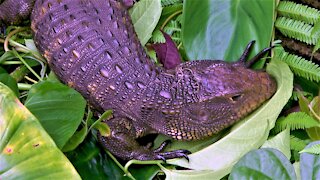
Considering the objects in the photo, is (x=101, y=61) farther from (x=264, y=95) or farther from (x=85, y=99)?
(x=264, y=95)

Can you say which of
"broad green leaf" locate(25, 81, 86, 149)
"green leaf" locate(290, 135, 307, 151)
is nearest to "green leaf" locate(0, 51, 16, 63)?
"broad green leaf" locate(25, 81, 86, 149)

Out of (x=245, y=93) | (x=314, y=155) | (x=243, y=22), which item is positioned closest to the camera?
(x=314, y=155)

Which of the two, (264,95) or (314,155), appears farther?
(264,95)

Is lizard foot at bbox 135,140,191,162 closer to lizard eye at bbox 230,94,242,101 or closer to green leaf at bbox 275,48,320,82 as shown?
lizard eye at bbox 230,94,242,101

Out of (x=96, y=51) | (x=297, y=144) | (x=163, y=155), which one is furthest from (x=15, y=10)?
(x=297, y=144)

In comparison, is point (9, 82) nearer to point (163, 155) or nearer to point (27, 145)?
point (27, 145)

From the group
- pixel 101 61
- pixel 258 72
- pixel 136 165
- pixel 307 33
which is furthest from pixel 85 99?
pixel 307 33
